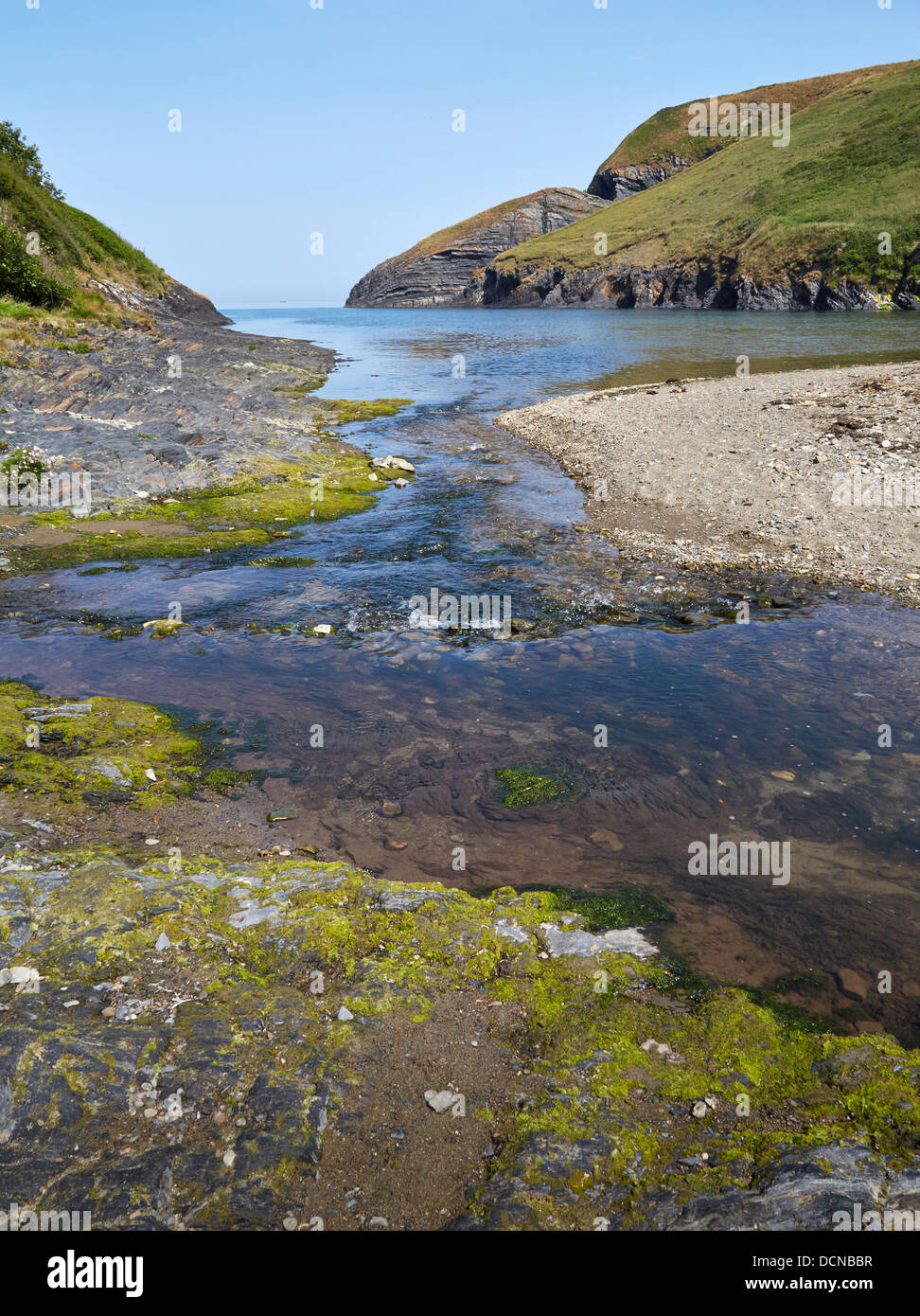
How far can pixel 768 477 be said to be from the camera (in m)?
20.6

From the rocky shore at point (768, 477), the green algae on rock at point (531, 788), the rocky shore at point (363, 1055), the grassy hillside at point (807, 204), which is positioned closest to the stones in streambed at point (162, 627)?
the rocky shore at point (363, 1055)

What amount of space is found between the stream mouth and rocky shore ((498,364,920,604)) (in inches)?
48.8

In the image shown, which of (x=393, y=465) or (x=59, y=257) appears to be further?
(x=59, y=257)

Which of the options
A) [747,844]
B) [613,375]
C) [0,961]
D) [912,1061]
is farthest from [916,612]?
[613,375]

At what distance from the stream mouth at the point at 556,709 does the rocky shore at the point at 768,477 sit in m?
1.24

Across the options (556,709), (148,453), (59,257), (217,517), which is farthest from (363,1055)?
(59,257)

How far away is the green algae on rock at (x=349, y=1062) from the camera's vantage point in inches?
182

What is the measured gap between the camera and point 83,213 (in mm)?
69562

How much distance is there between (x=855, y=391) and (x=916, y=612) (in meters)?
18.0

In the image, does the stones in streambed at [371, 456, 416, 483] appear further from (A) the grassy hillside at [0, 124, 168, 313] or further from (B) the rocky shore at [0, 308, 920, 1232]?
(A) the grassy hillside at [0, 124, 168, 313]

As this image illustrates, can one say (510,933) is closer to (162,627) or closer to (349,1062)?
(349,1062)

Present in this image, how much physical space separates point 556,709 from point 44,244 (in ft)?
180
